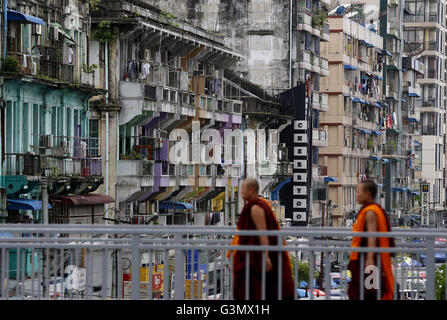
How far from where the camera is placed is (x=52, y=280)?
2083 centimetres

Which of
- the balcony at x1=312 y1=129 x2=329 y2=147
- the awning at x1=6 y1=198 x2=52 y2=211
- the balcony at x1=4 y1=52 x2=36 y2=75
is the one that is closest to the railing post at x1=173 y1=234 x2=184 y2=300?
the balcony at x1=4 y1=52 x2=36 y2=75

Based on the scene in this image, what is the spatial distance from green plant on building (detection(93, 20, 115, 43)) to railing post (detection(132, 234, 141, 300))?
123 feet

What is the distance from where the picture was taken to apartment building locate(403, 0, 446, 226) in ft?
461

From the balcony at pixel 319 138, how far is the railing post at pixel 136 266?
239 ft

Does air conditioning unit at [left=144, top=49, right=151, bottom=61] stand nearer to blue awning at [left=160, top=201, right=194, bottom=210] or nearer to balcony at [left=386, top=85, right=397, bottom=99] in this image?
blue awning at [left=160, top=201, right=194, bottom=210]

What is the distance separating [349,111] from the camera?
105 m

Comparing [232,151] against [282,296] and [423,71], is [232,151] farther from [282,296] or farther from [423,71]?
[423,71]

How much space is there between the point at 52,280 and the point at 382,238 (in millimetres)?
4644

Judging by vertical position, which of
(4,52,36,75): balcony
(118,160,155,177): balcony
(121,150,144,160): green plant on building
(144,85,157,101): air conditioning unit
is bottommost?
(118,160,155,177): balcony

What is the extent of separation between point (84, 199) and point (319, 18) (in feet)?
142

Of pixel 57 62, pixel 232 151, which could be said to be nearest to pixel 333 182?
pixel 232 151

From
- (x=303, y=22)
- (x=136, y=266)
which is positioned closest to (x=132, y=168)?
(x=303, y=22)

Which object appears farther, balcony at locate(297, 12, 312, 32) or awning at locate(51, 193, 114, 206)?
balcony at locate(297, 12, 312, 32)

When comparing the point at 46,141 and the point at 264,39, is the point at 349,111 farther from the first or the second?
the point at 46,141
